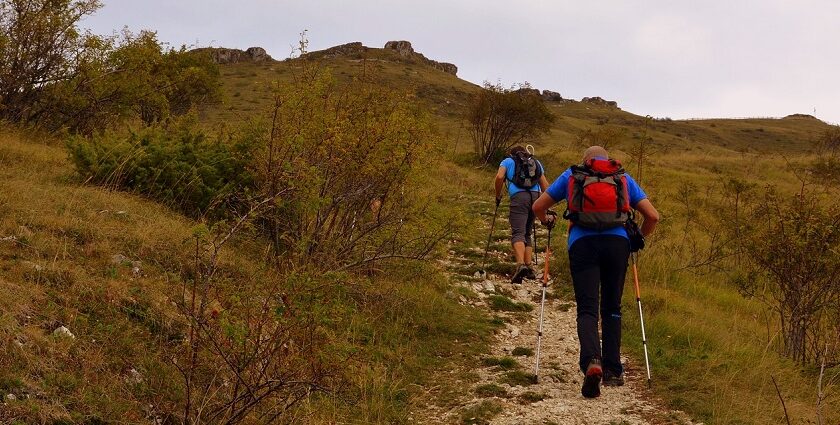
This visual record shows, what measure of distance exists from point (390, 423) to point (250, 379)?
1.37 metres

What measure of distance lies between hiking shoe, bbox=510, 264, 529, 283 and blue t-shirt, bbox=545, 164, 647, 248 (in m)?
3.42

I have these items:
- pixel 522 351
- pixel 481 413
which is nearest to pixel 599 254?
pixel 481 413

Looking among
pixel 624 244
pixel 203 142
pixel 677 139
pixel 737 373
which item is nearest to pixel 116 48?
pixel 203 142

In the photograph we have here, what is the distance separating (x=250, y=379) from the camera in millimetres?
3477

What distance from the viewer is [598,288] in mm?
5070

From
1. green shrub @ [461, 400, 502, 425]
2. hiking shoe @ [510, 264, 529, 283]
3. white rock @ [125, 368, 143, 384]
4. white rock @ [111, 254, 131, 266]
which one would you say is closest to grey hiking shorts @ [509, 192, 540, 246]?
hiking shoe @ [510, 264, 529, 283]

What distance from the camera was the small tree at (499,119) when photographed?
81.5 feet

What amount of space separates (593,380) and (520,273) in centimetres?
392

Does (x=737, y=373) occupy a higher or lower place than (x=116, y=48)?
lower

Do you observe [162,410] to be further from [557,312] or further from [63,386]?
[557,312]

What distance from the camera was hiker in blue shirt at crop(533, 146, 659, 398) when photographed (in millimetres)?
4922

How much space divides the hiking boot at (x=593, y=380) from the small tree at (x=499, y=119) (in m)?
19.4

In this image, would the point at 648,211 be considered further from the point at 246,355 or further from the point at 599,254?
the point at 246,355

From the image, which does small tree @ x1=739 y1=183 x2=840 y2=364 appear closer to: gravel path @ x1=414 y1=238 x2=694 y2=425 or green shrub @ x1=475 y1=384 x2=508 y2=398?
gravel path @ x1=414 y1=238 x2=694 y2=425
